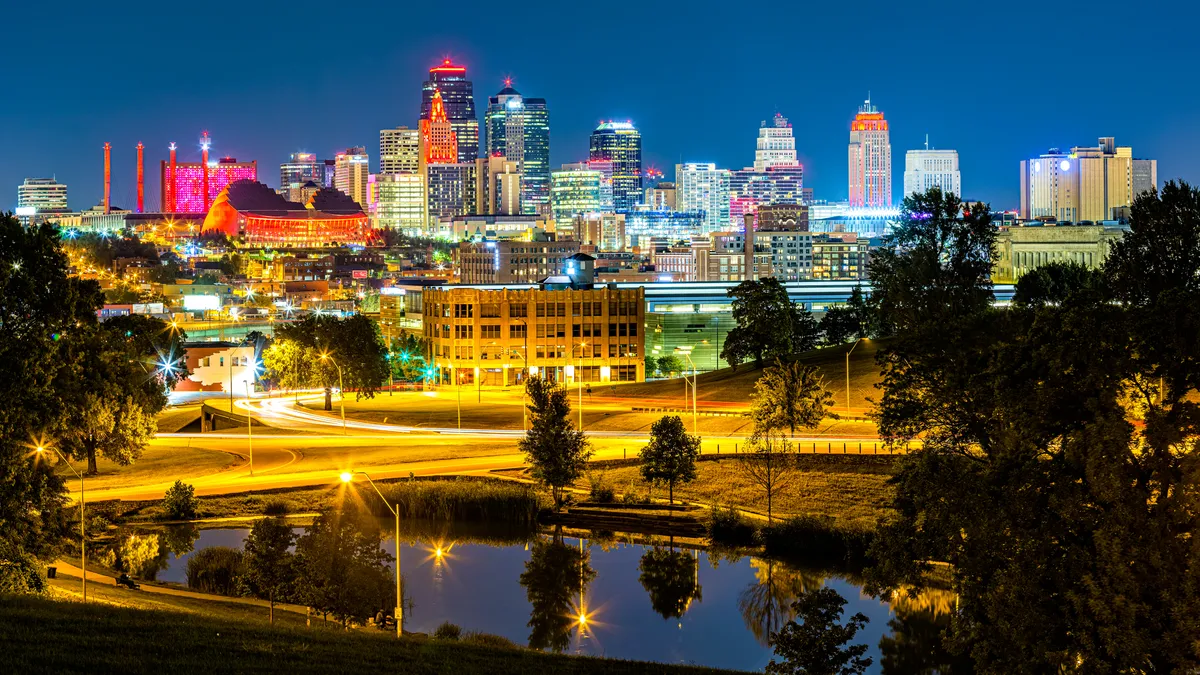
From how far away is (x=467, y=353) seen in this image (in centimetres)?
12244

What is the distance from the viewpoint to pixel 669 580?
52.8 meters

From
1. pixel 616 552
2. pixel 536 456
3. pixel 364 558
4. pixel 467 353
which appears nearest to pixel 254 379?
pixel 467 353

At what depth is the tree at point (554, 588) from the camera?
45.9 m

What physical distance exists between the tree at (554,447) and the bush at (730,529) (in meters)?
7.62

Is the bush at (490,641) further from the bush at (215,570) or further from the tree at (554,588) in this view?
the bush at (215,570)

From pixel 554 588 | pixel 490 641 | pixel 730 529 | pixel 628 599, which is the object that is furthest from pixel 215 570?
pixel 730 529

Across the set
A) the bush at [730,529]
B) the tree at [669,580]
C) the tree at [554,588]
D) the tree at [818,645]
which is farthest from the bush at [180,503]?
the tree at [818,645]

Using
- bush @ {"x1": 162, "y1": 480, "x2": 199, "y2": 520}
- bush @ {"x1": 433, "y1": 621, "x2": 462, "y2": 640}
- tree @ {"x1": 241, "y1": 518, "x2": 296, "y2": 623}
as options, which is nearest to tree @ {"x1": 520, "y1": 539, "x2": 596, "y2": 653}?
bush @ {"x1": 433, "y1": 621, "x2": 462, "y2": 640}

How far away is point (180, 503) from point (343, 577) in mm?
21570

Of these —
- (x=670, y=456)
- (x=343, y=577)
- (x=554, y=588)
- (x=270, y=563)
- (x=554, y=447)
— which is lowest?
(x=554, y=588)

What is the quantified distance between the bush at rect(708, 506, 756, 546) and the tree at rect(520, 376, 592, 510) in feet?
25.0

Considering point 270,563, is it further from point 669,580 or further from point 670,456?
point 670,456

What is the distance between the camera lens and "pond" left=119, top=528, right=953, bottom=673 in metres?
44.5

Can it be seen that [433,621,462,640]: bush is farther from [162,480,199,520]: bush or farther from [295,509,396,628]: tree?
[162,480,199,520]: bush
